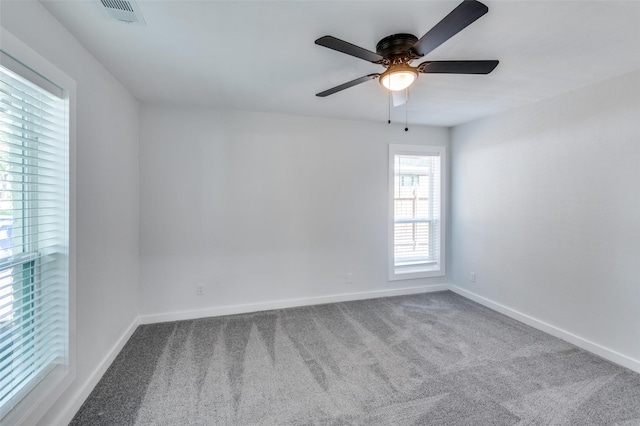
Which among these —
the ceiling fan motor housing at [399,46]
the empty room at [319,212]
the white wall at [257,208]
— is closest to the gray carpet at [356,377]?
the empty room at [319,212]

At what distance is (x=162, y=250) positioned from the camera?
10.4 feet

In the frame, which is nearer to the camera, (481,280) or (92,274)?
(92,274)

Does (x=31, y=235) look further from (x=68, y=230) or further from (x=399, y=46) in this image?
(x=399, y=46)

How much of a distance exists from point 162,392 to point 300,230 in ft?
6.92

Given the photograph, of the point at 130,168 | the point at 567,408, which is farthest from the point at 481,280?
the point at 130,168

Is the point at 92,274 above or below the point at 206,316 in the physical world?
above

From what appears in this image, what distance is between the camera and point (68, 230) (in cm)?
177

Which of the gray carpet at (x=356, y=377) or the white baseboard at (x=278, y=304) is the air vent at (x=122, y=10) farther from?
the white baseboard at (x=278, y=304)

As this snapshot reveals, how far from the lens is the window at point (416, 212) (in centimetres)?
405

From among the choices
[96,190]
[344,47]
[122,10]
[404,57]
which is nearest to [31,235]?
[96,190]

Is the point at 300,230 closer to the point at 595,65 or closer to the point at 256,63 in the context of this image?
the point at 256,63

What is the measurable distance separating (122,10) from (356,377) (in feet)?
9.32

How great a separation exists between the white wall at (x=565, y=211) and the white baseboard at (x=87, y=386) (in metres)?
4.13

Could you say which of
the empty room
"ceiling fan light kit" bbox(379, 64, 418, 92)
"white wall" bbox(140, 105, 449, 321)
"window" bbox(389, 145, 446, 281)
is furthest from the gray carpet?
"ceiling fan light kit" bbox(379, 64, 418, 92)
